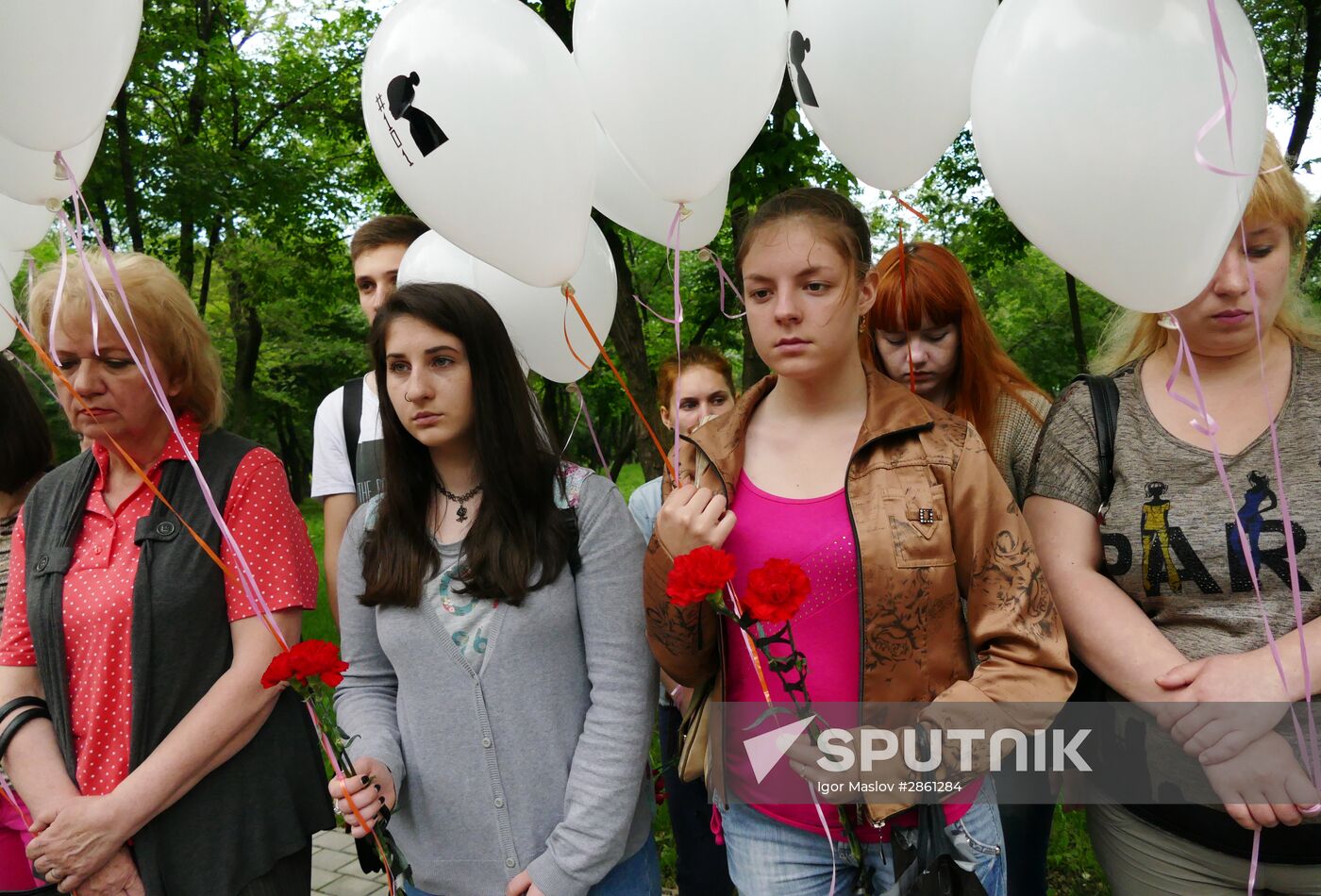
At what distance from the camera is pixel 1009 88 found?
149 cm

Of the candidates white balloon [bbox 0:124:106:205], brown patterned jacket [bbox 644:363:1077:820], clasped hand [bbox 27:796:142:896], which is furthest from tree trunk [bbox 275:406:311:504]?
brown patterned jacket [bbox 644:363:1077:820]

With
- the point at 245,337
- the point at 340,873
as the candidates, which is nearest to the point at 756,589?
the point at 340,873

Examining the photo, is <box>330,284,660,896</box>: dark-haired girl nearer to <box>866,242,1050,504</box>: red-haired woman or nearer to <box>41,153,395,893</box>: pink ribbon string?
<box>41,153,395,893</box>: pink ribbon string

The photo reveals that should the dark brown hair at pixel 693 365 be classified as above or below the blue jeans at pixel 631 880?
above

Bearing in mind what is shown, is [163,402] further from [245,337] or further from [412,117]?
[245,337]

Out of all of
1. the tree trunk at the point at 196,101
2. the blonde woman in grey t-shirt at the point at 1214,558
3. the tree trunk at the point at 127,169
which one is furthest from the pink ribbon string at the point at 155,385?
the tree trunk at the point at 196,101

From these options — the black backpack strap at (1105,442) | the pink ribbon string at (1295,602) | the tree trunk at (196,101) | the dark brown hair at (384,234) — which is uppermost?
the tree trunk at (196,101)

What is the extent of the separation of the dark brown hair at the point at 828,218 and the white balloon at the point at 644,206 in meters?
0.55

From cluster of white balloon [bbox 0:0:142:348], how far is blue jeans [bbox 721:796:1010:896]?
6.27 feet

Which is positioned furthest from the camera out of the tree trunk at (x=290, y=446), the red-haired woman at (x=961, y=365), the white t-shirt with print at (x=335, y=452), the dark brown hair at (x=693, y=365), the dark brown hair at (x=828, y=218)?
the tree trunk at (x=290, y=446)

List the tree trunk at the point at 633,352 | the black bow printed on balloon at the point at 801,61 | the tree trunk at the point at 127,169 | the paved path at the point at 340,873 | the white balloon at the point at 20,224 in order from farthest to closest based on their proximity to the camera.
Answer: the tree trunk at the point at 127,169 → the tree trunk at the point at 633,352 → the paved path at the point at 340,873 → the white balloon at the point at 20,224 → the black bow printed on balloon at the point at 801,61

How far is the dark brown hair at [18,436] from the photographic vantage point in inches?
104

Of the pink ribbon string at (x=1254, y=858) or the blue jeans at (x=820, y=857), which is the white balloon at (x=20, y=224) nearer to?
the blue jeans at (x=820, y=857)

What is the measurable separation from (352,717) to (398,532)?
0.42 metres
